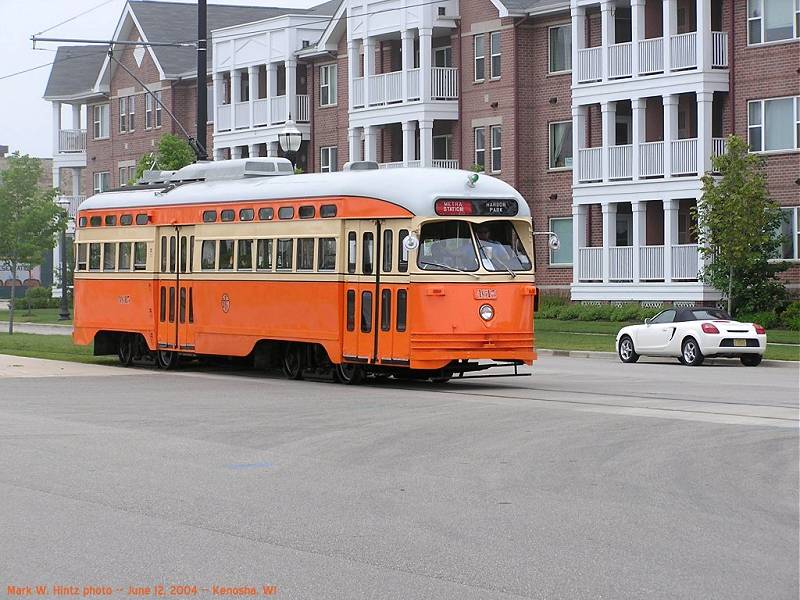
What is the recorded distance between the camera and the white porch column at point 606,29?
1880 inches

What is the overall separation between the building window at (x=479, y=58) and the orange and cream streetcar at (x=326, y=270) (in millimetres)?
26341

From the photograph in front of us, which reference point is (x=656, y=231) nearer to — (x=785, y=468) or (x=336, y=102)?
(x=336, y=102)

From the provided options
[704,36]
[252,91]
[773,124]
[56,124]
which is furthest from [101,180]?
[773,124]

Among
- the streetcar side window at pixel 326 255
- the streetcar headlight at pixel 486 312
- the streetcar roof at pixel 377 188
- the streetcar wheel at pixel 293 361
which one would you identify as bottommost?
the streetcar wheel at pixel 293 361

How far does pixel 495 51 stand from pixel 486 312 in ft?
105

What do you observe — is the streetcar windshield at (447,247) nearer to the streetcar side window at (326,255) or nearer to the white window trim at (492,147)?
the streetcar side window at (326,255)

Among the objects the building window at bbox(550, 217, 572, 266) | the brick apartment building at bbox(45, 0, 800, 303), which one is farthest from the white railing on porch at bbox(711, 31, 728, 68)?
the building window at bbox(550, 217, 572, 266)

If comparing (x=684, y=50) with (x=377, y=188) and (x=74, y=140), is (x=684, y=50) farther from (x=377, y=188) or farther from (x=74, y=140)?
(x=74, y=140)

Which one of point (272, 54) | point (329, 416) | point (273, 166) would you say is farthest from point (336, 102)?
point (329, 416)

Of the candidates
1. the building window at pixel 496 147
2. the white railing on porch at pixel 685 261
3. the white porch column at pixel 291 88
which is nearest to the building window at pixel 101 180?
the white porch column at pixel 291 88

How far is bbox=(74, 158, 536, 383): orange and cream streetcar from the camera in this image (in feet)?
72.0

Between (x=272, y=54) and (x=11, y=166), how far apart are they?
497 inches

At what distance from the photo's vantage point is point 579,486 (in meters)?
12.0

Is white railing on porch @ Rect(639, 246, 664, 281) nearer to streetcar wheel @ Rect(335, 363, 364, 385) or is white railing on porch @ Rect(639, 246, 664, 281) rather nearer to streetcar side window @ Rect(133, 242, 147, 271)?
streetcar side window @ Rect(133, 242, 147, 271)
